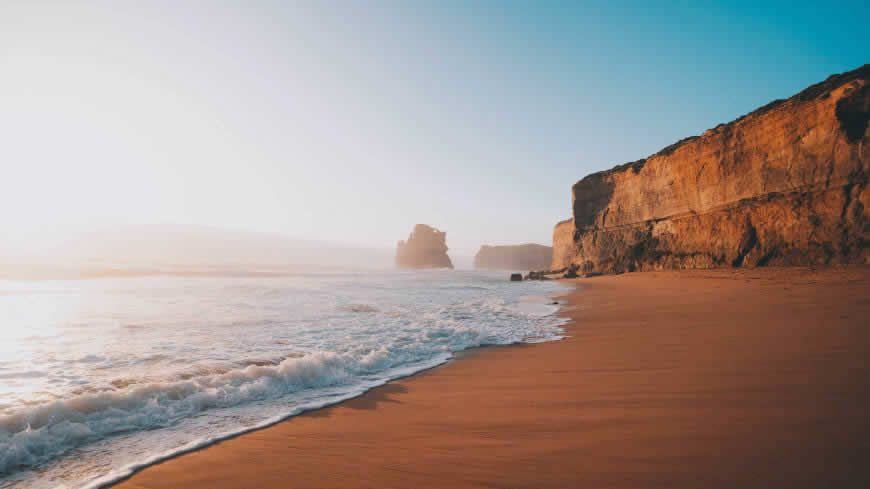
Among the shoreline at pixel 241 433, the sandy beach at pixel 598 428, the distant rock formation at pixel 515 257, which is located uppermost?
the distant rock formation at pixel 515 257

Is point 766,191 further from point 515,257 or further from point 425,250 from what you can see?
point 515,257

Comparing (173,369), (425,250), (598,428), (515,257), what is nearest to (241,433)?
(173,369)

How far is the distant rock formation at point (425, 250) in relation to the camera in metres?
92.9

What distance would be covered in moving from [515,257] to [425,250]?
29952 mm

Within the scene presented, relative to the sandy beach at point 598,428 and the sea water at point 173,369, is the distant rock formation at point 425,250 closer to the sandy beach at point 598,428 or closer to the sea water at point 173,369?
the sea water at point 173,369

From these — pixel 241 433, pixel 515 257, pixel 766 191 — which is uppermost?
pixel 766 191

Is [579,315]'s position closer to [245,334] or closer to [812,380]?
[812,380]

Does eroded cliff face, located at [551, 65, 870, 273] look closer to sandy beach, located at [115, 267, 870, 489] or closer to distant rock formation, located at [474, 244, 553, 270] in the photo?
sandy beach, located at [115, 267, 870, 489]

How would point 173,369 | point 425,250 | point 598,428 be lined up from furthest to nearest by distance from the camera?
point 425,250 → point 173,369 → point 598,428

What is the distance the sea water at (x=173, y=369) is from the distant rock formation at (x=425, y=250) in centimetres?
8455

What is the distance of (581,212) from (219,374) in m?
32.2

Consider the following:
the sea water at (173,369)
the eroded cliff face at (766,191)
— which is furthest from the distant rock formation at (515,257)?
the sea water at (173,369)

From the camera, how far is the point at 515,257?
105 meters

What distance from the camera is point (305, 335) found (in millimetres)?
5785
